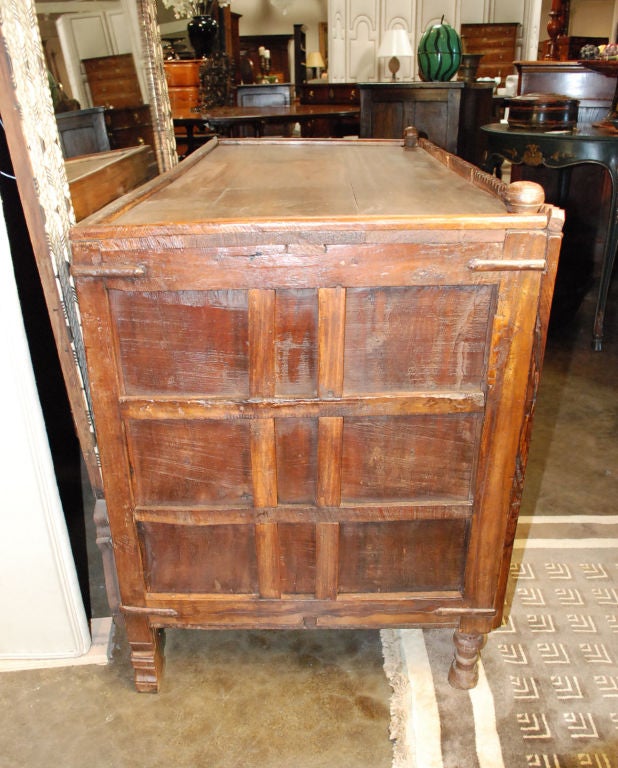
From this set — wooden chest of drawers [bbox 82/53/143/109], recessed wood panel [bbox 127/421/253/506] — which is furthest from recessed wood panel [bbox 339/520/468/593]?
wooden chest of drawers [bbox 82/53/143/109]

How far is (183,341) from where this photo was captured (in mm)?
1062

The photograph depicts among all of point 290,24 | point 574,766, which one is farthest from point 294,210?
point 290,24

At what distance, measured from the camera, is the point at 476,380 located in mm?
1100

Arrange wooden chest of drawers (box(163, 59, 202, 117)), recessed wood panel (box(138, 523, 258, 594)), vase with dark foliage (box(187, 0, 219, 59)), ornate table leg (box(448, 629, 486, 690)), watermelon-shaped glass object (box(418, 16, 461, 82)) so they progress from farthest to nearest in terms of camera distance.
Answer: wooden chest of drawers (box(163, 59, 202, 117)) → vase with dark foliage (box(187, 0, 219, 59)) → watermelon-shaped glass object (box(418, 16, 461, 82)) → ornate table leg (box(448, 629, 486, 690)) → recessed wood panel (box(138, 523, 258, 594))

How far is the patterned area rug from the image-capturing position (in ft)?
4.11

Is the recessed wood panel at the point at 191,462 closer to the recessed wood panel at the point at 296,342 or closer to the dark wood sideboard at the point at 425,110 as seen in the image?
the recessed wood panel at the point at 296,342

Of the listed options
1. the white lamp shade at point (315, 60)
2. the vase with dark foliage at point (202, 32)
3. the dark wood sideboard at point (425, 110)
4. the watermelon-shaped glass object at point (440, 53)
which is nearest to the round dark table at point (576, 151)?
the dark wood sideboard at point (425, 110)

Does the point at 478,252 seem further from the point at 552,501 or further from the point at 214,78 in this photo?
the point at 214,78

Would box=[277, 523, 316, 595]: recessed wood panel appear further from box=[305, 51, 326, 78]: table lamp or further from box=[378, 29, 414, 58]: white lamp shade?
box=[305, 51, 326, 78]: table lamp

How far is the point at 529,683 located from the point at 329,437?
29.6 inches

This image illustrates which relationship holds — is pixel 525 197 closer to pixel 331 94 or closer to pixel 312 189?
pixel 312 189

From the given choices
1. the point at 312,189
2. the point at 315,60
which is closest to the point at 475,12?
the point at 315,60

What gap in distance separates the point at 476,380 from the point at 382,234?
0.31 m

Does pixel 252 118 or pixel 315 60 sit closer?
pixel 252 118
